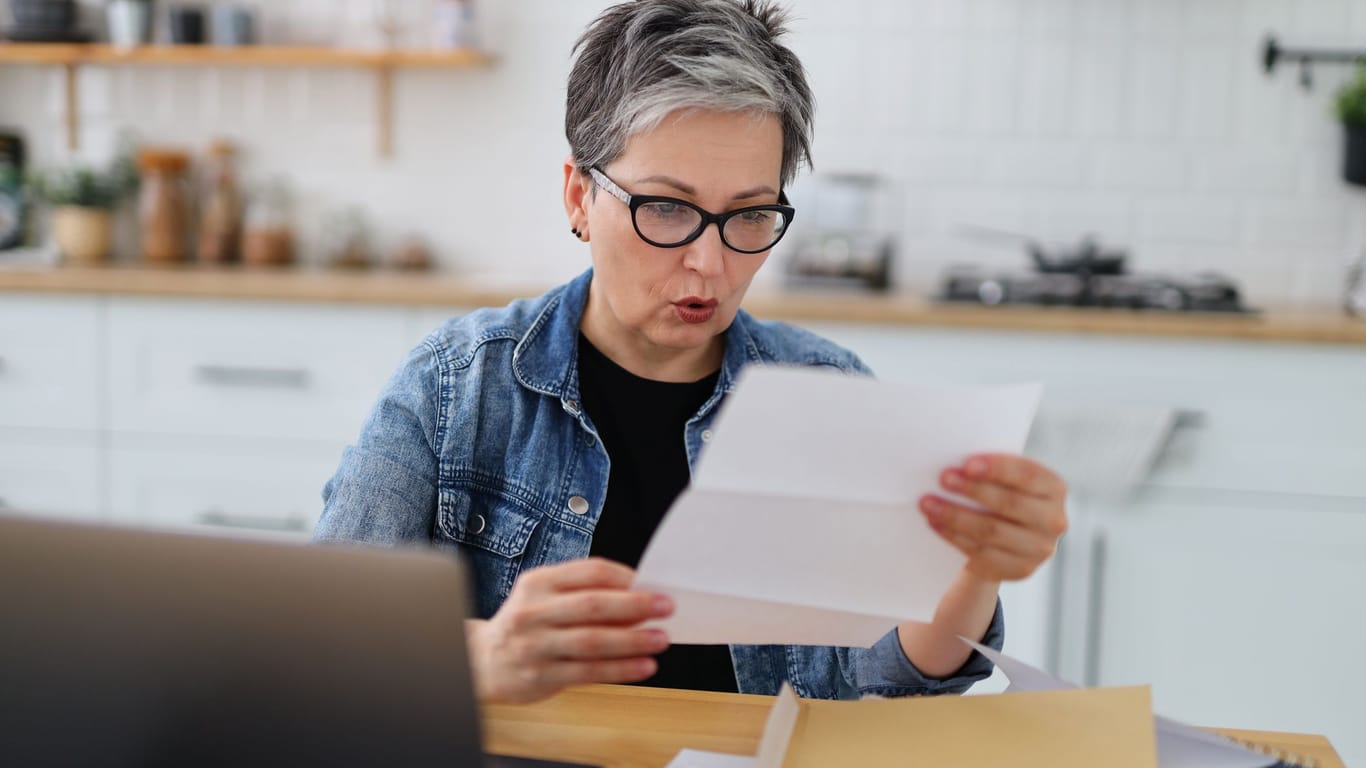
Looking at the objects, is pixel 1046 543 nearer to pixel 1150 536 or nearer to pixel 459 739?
pixel 459 739

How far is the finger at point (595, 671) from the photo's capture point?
2.66 feet

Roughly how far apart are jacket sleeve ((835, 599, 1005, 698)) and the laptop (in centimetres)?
64

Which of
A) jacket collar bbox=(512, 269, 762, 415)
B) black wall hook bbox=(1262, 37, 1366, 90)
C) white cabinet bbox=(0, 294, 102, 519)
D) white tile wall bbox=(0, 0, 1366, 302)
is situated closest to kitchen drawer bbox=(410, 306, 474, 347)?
white tile wall bbox=(0, 0, 1366, 302)

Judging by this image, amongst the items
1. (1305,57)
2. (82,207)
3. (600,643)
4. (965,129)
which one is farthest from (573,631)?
(82,207)

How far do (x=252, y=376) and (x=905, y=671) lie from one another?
74.4 inches

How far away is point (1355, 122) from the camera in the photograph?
2.76m

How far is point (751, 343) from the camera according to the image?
4.50 feet

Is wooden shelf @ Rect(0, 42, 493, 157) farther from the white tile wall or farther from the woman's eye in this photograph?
the woman's eye

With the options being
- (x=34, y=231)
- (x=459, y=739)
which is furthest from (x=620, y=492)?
(x=34, y=231)

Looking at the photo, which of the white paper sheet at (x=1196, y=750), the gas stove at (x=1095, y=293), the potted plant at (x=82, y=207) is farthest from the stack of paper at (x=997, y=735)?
the potted plant at (x=82, y=207)

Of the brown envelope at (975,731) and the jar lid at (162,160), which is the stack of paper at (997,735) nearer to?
the brown envelope at (975,731)

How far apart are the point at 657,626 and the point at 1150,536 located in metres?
1.72

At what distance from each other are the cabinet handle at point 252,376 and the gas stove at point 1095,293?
1.33 metres

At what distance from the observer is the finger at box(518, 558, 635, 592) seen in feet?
2.63
